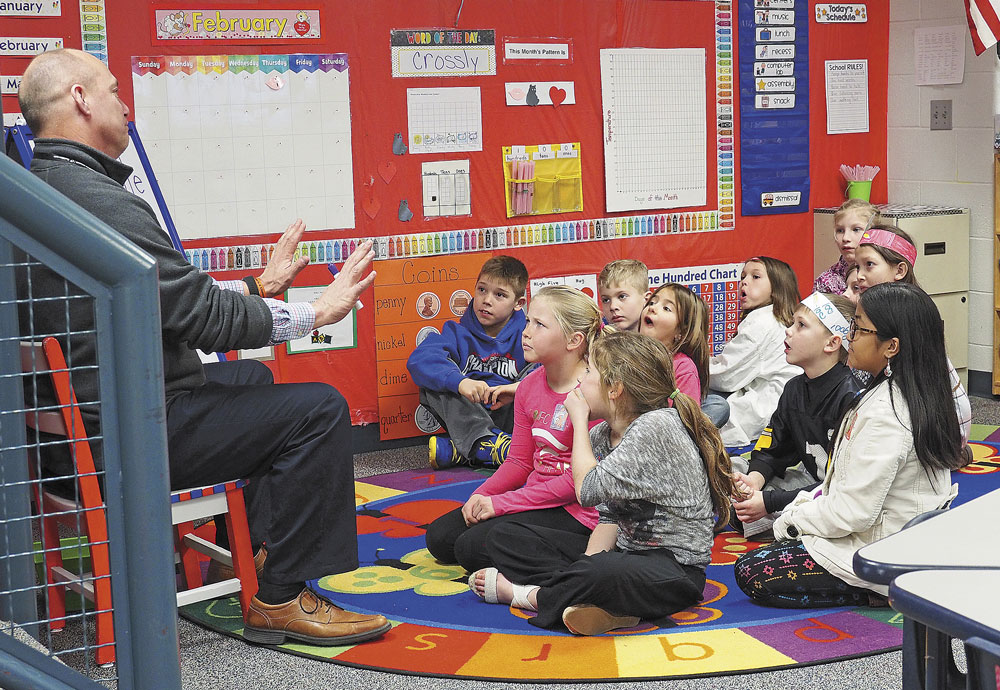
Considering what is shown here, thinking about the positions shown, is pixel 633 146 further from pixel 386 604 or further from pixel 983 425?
pixel 386 604

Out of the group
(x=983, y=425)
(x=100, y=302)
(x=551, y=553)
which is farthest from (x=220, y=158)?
(x=983, y=425)

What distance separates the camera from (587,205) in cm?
518

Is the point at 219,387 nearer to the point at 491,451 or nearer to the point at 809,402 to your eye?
the point at 809,402

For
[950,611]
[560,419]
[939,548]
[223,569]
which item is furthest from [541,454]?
[950,611]

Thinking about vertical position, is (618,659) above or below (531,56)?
below

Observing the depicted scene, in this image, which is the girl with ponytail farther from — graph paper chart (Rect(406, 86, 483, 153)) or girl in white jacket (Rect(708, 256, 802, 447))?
graph paper chart (Rect(406, 86, 483, 153))

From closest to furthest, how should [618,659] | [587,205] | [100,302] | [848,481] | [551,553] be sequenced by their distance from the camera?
[100,302] < [618,659] < [848,481] < [551,553] < [587,205]

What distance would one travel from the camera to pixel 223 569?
10.7ft

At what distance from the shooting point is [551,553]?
299 cm

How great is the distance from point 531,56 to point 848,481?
9.15 ft

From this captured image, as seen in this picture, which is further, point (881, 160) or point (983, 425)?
point (881, 160)

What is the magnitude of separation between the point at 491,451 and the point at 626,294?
81cm

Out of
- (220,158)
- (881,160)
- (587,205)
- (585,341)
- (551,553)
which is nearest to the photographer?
(551,553)

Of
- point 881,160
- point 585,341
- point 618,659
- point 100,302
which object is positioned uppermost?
point 881,160
